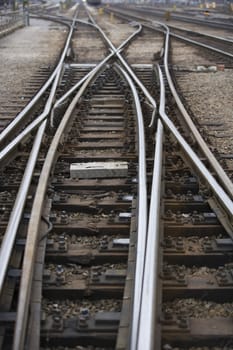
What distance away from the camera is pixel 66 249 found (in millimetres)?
4090

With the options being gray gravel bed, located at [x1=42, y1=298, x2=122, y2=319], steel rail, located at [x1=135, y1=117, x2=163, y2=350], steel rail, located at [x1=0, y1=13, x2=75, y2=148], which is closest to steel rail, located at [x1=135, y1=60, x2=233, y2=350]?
steel rail, located at [x1=135, y1=117, x2=163, y2=350]

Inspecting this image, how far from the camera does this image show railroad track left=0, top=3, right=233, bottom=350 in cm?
314

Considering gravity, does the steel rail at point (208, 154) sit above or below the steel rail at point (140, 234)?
above

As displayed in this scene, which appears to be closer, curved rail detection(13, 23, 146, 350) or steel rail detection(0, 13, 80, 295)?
curved rail detection(13, 23, 146, 350)

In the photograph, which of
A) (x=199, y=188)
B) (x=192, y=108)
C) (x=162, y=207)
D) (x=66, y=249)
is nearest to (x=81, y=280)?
(x=66, y=249)

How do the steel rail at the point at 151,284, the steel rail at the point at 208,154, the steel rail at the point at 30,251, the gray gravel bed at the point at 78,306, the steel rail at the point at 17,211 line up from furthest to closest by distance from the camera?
the steel rail at the point at 208,154 < the steel rail at the point at 17,211 < the gray gravel bed at the point at 78,306 < the steel rail at the point at 30,251 < the steel rail at the point at 151,284

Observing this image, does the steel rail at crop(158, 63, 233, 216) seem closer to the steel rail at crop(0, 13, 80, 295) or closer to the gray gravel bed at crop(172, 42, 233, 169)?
the gray gravel bed at crop(172, 42, 233, 169)

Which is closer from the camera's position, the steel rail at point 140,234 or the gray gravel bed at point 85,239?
the steel rail at point 140,234

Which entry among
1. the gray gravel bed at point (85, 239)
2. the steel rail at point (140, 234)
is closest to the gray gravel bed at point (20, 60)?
the steel rail at point (140, 234)

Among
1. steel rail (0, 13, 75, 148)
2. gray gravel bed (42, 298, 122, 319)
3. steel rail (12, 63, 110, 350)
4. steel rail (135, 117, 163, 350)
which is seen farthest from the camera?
steel rail (0, 13, 75, 148)

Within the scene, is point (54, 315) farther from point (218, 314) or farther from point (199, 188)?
point (199, 188)

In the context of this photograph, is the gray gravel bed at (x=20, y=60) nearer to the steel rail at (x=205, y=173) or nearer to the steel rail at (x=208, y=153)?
the steel rail at (x=208, y=153)

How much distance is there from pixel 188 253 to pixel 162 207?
76 centimetres

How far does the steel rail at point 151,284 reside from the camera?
9.29ft
